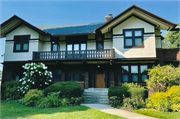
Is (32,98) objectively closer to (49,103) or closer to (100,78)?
(49,103)

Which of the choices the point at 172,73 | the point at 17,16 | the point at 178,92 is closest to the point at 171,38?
the point at 172,73

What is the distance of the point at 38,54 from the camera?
17172 millimetres

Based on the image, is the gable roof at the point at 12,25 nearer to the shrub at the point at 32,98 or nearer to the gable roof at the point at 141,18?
the gable roof at the point at 141,18

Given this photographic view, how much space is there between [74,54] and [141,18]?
25.9 ft

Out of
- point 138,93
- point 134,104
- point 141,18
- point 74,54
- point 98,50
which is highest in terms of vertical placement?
point 141,18

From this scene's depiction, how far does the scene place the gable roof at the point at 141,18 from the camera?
14.7m

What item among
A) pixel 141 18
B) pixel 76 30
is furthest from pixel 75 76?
pixel 141 18

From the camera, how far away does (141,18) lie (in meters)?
15.8

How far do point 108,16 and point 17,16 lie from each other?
11.0 meters

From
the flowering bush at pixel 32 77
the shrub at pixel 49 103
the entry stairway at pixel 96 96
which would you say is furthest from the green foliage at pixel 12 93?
the entry stairway at pixel 96 96

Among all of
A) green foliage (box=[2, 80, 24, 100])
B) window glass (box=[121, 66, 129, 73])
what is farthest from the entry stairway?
green foliage (box=[2, 80, 24, 100])

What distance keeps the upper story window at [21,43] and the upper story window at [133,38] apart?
441 inches

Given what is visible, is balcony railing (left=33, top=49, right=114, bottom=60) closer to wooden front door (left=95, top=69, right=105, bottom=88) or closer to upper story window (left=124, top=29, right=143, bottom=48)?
upper story window (left=124, top=29, right=143, bottom=48)

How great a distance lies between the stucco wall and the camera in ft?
49.8
